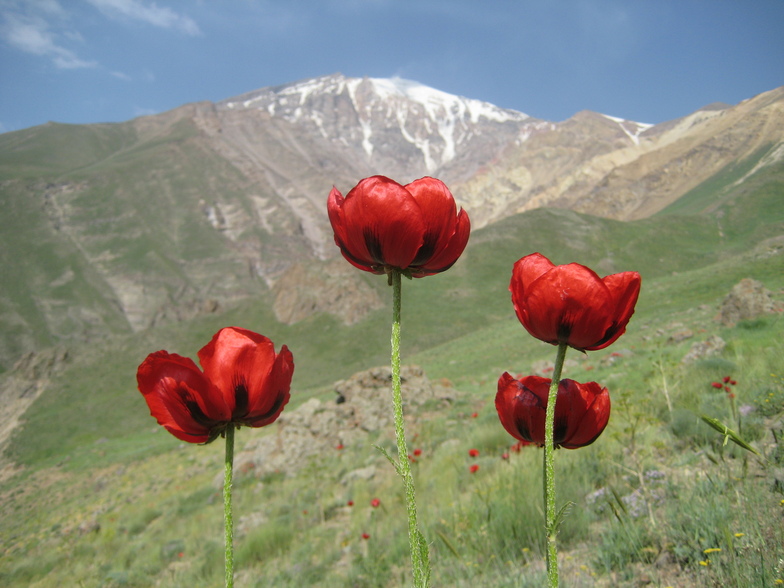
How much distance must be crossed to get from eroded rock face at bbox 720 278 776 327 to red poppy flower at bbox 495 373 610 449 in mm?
12505

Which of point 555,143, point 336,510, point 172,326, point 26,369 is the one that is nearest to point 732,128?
point 555,143

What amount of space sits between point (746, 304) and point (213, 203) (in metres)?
141

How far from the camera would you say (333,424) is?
12.1 m

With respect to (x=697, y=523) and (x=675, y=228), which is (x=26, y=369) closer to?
(x=697, y=523)

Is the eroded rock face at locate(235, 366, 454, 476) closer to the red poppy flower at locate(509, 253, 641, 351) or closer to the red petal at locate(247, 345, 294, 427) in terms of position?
the red petal at locate(247, 345, 294, 427)

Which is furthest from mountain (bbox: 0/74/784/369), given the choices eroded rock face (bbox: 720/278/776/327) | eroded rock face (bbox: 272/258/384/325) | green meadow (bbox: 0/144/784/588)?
eroded rock face (bbox: 720/278/776/327)

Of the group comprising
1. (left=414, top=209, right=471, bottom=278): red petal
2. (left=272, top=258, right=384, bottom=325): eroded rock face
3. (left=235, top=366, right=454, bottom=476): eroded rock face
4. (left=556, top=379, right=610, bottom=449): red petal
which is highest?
(left=414, top=209, right=471, bottom=278): red petal

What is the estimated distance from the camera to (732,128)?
82.0 meters

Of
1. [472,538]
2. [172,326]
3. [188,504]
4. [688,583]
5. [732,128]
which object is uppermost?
[732,128]

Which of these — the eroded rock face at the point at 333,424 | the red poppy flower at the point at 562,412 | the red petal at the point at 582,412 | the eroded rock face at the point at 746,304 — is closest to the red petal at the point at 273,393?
the red poppy flower at the point at 562,412

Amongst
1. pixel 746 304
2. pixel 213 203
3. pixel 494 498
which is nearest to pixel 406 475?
pixel 494 498

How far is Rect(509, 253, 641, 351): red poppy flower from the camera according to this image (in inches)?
45.4

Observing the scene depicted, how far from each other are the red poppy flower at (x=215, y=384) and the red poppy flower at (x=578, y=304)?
696mm

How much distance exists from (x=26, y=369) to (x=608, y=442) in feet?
219
